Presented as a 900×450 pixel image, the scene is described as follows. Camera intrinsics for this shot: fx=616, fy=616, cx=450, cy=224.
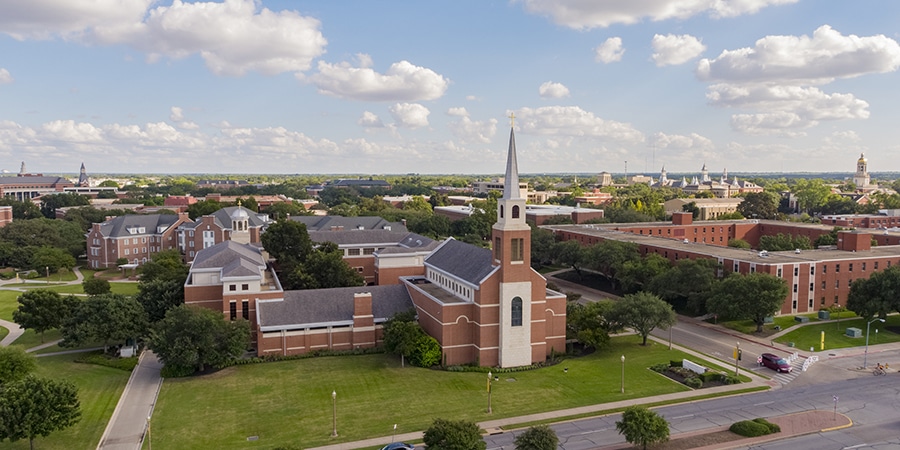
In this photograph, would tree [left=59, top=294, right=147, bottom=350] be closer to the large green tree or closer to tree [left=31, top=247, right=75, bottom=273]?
the large green tree

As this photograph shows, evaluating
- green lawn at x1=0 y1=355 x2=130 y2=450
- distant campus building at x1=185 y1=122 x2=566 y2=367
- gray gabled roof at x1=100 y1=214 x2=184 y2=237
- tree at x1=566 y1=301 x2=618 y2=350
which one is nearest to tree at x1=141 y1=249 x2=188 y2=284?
distant campus building at x1=185 y1=122 x2=566 y2=367

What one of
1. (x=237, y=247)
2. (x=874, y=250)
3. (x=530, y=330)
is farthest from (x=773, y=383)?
(x=237, y=247)

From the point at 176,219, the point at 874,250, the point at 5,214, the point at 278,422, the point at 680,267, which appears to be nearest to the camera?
the point at 278,422

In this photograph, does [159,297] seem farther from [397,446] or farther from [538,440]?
[538,440]

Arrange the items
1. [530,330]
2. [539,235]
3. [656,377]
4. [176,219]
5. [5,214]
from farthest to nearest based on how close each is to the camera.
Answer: [5,214] < [176,219] < [539,235] < [530,330] < [656,377]

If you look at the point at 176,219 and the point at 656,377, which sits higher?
the point at 176,219

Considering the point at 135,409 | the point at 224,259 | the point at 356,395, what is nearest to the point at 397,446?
the point at 356,395

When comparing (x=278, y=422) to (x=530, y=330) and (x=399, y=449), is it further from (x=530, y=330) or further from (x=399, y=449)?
(x=530, y=330)
